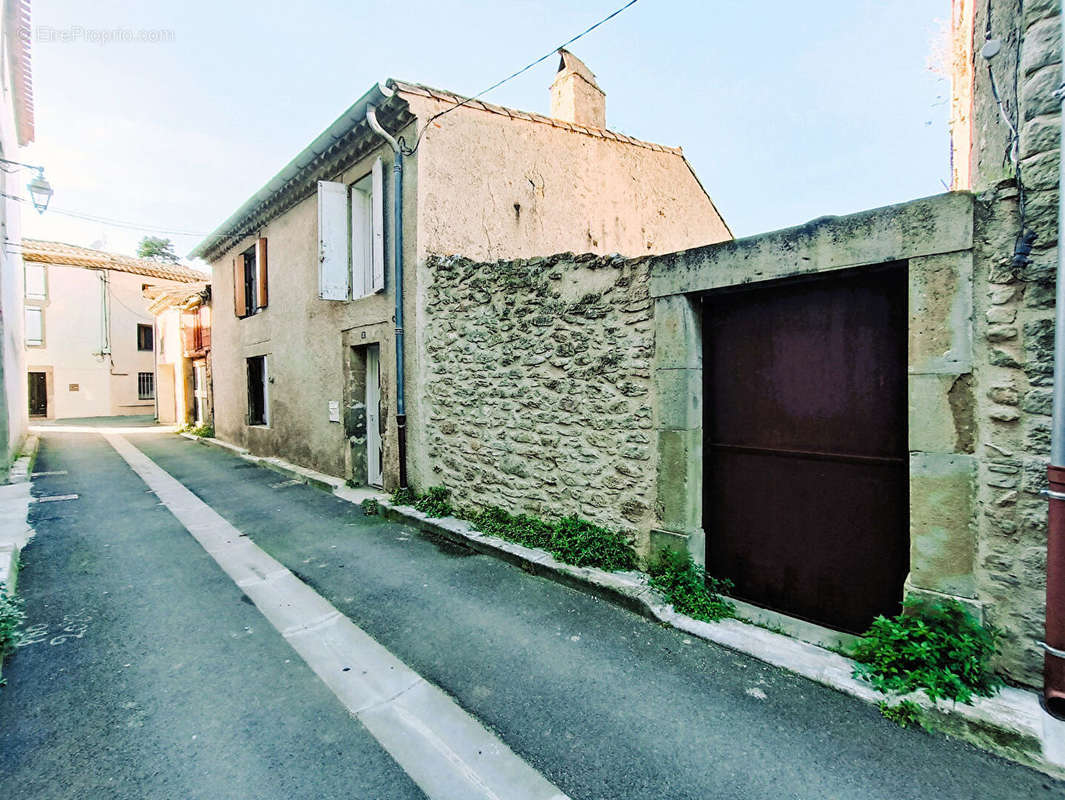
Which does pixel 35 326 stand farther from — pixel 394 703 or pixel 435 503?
pixel 394 703

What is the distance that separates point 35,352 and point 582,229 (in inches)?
1101

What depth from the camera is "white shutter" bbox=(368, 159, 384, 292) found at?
6.98 m

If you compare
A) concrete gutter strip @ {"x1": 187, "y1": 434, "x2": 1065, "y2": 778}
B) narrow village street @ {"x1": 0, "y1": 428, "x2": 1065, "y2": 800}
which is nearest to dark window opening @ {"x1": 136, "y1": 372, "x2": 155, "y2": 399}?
narrow village street @ {"x1": 0, "y1": 428, "x2": 1065, "y2": 800}

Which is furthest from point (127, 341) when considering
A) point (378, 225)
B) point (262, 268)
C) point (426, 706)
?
point (426, 706)

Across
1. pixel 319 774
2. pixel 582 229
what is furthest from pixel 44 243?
pixel 319 774

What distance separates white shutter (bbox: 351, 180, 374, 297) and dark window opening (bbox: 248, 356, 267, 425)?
5502 millimetres

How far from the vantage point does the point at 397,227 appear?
6617mm

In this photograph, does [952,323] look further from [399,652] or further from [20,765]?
[20,765]

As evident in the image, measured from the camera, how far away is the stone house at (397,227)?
6.54m

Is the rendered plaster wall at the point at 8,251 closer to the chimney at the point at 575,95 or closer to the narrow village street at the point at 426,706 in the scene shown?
the narrow village street at the point at 426,706

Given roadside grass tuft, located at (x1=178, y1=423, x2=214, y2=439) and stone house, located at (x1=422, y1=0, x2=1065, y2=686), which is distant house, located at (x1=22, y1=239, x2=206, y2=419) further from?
stone house, located at (x1=422, y1=0, x2=1065, y2=686)

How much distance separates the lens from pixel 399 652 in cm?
325

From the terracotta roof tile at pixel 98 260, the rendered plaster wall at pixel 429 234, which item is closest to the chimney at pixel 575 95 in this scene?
the rendered plaster wall at pixel 429 234

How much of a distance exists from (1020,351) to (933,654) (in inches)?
63.9
